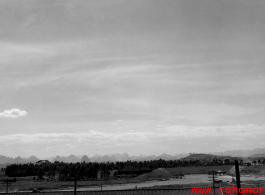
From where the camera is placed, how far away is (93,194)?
125ft


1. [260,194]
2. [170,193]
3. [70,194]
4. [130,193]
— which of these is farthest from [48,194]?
[260,194]

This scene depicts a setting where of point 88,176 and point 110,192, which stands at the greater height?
point 110,192

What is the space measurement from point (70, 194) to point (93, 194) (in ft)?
11.4

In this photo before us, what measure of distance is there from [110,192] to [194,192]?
43.0ft

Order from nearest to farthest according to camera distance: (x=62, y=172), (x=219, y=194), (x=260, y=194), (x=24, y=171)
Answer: (x=219, y=194) < (x=260, y=194) < (x=62, y=172) < (x=24, y=171)

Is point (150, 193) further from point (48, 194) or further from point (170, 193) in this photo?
point (48, 194)

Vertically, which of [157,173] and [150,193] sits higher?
[150,193]

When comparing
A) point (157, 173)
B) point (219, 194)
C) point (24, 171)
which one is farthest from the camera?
point (24, 171)

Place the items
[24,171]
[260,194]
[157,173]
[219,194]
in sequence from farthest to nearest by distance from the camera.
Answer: [24,171] < [157,173] < [260,194] < [219,194]

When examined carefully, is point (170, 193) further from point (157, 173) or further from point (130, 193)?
point (157, 173)

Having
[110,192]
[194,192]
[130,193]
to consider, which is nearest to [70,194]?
[110,192]

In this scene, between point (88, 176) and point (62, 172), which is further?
point (62, 172)

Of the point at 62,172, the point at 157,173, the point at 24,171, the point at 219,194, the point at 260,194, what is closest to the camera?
the point at 219,194

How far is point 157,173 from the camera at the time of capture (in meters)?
114
